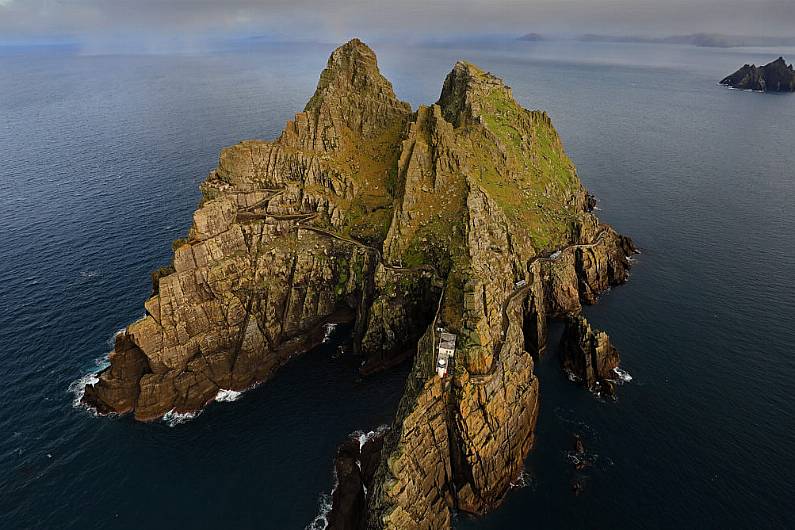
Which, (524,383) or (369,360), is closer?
(524,383)

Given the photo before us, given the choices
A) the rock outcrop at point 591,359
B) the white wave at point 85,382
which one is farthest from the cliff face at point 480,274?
the white wave at point 85,382

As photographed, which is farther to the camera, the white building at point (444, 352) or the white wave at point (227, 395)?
the white wave at point (227, 395)

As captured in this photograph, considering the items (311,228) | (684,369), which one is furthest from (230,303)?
(684,369)

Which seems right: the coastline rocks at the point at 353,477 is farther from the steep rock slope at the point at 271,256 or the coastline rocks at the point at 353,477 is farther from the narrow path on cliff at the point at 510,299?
the steep rock slope at the point at 271,256

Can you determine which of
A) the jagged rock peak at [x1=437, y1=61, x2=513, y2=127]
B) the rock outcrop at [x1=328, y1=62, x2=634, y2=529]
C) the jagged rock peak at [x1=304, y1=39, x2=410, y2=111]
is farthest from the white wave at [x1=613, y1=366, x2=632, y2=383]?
the jagged rock peak at [x1=304, y1=39, x2=410, y2=111]

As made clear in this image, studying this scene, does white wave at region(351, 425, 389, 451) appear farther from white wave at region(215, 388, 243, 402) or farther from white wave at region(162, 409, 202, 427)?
white wave at region(162, 409, 202, 427)

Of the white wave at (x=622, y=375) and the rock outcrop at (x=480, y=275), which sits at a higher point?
the rock outcrop at (x=480, y=275)

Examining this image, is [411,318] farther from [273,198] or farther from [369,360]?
[273,198]
